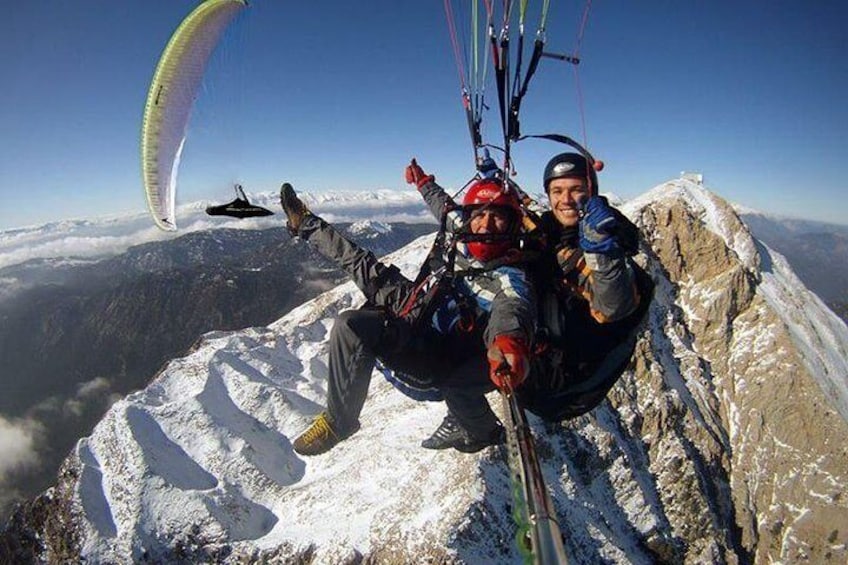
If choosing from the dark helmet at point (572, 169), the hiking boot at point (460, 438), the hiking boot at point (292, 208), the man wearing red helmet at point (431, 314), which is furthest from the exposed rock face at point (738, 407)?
the hiking boot at point (292, 208)

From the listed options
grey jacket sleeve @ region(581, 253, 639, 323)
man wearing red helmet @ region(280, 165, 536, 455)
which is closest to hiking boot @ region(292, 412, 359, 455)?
man wearing red helmet @ region(280, 165, 536, 455)

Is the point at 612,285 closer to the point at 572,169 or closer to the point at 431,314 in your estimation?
the point at 572,169

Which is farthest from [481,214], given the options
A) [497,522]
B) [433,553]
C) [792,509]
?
[792,509]

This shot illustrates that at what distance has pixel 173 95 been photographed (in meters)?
9.93

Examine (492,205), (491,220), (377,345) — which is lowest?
(377,345)

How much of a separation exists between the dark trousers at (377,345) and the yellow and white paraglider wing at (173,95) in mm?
5095

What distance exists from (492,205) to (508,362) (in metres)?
2.55

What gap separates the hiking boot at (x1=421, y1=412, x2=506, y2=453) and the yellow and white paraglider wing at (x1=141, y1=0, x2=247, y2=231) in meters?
7.13

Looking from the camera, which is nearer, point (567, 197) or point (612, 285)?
point (612, 285)

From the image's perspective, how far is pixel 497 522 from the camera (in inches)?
1965

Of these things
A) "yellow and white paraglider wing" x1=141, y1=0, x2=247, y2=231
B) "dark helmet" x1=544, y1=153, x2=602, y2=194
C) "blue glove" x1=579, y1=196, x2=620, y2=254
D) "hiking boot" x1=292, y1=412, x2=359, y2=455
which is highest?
"yellow and white paraglider wing" x1=141, y1=0, x2=247, y2=231

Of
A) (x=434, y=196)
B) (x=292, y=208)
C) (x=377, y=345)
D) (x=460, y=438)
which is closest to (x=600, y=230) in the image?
(x=377, y=345)

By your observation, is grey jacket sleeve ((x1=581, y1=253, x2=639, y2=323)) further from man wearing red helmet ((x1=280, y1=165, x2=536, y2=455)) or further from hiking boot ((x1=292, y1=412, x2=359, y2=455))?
hiking boot ((x1=292, y1=412, x2=359, y2=455))

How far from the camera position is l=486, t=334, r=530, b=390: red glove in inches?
169
